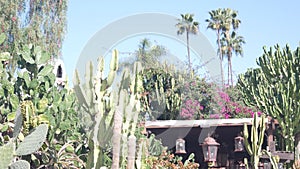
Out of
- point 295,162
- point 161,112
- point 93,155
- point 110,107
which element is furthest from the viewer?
point 161,112

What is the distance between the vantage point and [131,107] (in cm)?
521

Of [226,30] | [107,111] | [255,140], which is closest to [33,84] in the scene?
[107,111]

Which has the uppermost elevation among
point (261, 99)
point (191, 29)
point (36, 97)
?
point (191, 29)

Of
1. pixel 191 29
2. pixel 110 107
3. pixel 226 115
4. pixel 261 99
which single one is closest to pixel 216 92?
pixel 226 115

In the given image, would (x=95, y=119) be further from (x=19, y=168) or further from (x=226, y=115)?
(x=226, y=115)

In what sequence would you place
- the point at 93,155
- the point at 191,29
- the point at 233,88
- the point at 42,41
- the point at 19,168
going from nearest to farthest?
the point at 19,168
the point at 93,155
the point at 42,41
the point at 233,88
the point at 191,29

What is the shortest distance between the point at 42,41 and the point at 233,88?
7.46 m

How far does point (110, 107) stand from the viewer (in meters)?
4.71

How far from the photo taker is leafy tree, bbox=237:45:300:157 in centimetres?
1126

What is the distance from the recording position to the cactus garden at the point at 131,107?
4.01 metres

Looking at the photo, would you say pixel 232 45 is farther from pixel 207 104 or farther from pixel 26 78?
pixel 26 78

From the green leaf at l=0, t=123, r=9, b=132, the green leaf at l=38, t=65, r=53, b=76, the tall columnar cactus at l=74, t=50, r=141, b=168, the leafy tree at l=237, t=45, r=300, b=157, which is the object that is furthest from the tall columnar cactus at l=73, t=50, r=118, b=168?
the leafy tree at l=237, t=45, r=300, b=157

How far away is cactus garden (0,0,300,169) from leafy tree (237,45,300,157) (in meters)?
0.02

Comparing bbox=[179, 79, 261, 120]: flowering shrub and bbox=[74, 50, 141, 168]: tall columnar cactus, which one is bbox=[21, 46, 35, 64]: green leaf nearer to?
bbox=[74, 50, 141, 168]: tall columnar cactus
